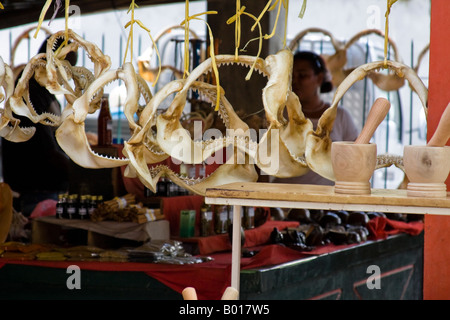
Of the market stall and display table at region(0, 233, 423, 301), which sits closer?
the market stall

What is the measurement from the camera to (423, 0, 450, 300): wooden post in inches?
108

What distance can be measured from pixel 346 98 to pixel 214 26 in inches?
141

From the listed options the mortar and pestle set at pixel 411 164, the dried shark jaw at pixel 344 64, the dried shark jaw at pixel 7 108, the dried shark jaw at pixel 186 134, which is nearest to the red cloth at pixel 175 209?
the dried shark jaw at pixel 7 108

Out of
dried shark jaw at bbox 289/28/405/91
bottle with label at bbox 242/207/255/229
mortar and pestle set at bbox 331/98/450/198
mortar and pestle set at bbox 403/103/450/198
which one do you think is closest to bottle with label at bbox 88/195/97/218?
bottle with label at bbox 242/207/255/229

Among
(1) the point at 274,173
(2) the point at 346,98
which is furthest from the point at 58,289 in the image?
(2) the point at 346,98

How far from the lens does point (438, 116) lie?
2.71m

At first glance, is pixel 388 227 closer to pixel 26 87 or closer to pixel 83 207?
pixel 83 207

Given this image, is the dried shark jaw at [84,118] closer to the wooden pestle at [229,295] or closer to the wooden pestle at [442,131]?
the wooden pestle at [229,295]

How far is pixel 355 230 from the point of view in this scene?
484 centimetres

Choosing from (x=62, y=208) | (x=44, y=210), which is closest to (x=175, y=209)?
(x=62, y=208)

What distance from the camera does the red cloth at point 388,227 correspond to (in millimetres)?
5094

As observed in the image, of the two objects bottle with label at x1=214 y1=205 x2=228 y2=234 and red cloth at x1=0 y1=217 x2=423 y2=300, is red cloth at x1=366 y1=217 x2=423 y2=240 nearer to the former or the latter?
bottle with label at x1=214 y1=205 x2=228 y2=234

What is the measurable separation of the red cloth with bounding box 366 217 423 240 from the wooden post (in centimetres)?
218

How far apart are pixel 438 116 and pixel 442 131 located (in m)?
0.70
